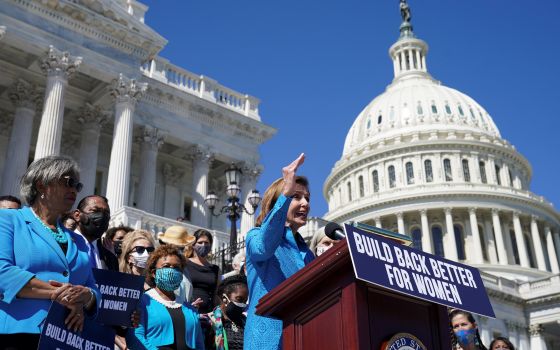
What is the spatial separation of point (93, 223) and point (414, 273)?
157 inches

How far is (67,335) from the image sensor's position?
371cm

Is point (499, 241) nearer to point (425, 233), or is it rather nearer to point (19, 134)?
point (425, 233)

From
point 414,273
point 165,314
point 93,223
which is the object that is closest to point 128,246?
point 93,223

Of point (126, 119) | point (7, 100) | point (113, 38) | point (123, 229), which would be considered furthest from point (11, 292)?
point (7, 100)

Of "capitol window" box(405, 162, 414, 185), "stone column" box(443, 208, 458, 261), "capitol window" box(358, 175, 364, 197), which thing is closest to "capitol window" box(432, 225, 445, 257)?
"stone column" box(443, 208, 458, 261)

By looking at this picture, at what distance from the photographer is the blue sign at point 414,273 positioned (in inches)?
114

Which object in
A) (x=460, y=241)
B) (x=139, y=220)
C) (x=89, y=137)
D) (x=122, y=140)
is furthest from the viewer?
(x=460, y=241)

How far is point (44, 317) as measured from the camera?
3.73 m

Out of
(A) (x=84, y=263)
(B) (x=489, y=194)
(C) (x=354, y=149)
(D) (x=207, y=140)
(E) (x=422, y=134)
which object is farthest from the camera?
(C) (x=354, y=149)

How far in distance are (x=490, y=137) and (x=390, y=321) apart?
81.6 metres

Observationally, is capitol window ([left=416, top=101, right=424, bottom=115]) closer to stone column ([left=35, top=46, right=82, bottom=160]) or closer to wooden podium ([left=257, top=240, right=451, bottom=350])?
stone column ([left=35, top=46, right=82, bottom=160])

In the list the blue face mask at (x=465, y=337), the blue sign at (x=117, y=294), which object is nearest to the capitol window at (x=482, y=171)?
the blue face mask at (x=465, y=337)

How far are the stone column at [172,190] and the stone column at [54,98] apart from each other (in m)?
8.29

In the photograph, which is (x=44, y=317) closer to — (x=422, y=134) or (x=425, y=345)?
(x=425, y=345)
